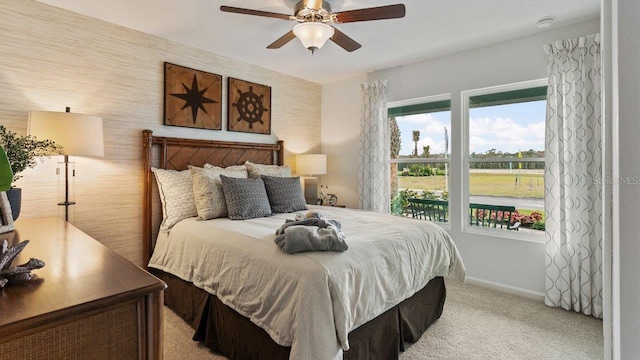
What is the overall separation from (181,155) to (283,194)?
1161mm

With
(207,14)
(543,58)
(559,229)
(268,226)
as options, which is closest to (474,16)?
(543,58)

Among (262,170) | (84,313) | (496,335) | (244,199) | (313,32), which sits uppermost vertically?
(313,32)

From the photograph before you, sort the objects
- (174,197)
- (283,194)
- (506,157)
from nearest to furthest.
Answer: (174,197) < (283,194) < (506,157)

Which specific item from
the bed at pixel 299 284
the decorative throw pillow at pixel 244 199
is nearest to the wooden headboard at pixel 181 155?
the bed at pixel 299 284

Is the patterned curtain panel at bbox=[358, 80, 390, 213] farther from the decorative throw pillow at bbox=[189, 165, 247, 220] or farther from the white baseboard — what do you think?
the decorative throw pillow at bbox=[189, 165, 247, 220]

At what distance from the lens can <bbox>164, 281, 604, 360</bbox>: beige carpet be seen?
2.09 meters

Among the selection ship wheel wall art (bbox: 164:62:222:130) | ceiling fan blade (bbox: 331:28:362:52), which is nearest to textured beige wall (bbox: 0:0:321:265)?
ship wheel wall art (bbox: 164:62:222:130)

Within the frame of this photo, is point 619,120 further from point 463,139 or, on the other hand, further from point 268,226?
point 463,139

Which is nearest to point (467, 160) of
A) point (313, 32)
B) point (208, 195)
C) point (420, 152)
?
point (420, 152)

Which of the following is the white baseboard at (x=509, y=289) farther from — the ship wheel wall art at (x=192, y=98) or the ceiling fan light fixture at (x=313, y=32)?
the ship wheel wall art at (x=192, y=98)

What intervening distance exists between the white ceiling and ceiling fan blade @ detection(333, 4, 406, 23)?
1.17ft

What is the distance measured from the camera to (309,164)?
164 inches

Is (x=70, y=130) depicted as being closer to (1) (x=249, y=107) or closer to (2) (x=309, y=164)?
(1) (x=249, y=107)

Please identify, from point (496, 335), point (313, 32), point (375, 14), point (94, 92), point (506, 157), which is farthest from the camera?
point (506, 157)
